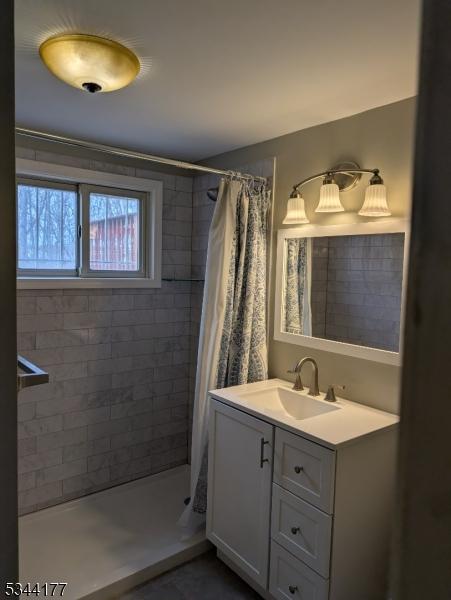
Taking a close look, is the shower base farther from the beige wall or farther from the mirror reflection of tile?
the mirror reflection of tile

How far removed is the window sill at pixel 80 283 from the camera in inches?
99.1

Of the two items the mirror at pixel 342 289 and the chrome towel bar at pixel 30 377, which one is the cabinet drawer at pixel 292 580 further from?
the chrome towel bar at pixel 30 377

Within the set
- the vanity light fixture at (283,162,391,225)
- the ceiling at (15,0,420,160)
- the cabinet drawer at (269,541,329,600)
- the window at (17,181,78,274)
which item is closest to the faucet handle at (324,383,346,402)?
the cabinet drawer at (269,541,329,600)

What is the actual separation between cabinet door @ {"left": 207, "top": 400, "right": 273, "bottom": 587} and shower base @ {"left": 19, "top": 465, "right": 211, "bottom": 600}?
0.33m

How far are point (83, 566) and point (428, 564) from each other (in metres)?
2.49

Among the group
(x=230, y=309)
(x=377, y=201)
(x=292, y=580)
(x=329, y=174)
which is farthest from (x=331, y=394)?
(x=329, y=174)

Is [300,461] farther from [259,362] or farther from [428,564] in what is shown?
[428,564]

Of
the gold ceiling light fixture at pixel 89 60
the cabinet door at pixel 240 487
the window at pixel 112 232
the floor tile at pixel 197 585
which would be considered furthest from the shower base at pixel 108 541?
the gold ceiling light fixture at pixel 89 60

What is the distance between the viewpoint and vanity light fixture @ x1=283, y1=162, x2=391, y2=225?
193cm

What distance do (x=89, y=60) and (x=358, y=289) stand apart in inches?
61.2

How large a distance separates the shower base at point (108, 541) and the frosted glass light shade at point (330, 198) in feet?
6.47

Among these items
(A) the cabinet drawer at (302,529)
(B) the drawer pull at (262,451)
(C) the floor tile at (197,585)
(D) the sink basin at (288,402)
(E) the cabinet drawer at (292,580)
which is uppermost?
(D) the sink basin at (288,402)

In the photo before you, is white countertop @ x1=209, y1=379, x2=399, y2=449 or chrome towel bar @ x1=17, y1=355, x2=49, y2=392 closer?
chrome towel bar @ x1=17, y1=355, x2=49, y2=392

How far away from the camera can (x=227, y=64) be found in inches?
63.6
